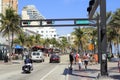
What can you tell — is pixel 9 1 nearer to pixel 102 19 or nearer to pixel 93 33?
pixel 93 33

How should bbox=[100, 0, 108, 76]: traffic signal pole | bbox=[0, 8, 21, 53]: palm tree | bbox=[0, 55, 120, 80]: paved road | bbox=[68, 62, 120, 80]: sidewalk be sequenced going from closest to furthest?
bbox=[100, 0, 108, 76]: traffic signal pole, bbox=[68, 62, 120, 80]: sidewalk, bbox=[0, 55, 120, 80]: paved road, bbox=[0, 8, 21, 53]: palm tree

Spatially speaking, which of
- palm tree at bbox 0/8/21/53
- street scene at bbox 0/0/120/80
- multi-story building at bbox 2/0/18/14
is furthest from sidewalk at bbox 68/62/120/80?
multi-story building at bbox 2/0/18/14

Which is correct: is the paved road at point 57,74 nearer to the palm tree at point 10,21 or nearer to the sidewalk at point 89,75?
the sidewalk at point 89,75

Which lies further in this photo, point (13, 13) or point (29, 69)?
point (13, 13)

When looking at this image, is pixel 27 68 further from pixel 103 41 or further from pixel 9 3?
pixel 9 3

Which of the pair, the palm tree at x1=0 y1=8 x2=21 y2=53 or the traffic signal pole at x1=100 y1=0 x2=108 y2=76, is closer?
the traffic signal pole at x1=100 y1=0 x2=108 y2=76

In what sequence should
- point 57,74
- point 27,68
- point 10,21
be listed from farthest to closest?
1. point 10,21
2. point 27,68
3. point 57,74

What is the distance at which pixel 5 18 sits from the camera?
68.0 m

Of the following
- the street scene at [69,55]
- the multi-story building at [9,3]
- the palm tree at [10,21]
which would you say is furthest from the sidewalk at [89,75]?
the multi-story building at [9,3]

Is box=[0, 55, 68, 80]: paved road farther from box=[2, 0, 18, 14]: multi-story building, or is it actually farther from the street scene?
box=[2, 0, 18, 14]: multi-story building

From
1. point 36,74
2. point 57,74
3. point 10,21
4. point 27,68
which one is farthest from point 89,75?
point 10,21

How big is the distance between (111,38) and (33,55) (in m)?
23.2

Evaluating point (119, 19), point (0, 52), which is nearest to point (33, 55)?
point (0, 52)

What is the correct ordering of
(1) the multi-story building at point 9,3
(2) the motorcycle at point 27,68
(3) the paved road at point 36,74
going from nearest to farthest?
1. (3) the paved road at point 36,74
2. (2) the motorcycle at point 27,68
3. (1) the multi-story building at point 9,3
